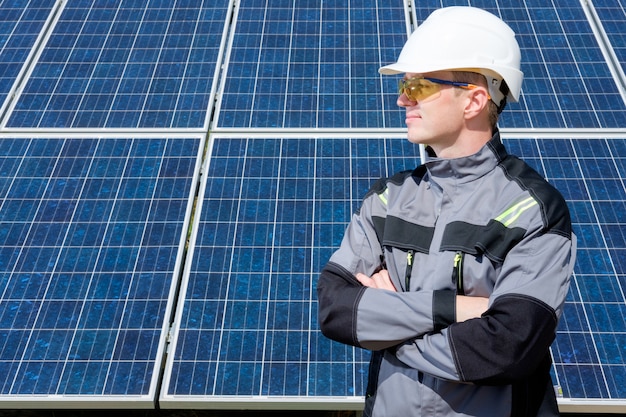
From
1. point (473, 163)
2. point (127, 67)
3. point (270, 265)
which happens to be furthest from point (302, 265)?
point (127, 67)

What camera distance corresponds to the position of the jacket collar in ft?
8.71

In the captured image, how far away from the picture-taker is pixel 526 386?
253 cm

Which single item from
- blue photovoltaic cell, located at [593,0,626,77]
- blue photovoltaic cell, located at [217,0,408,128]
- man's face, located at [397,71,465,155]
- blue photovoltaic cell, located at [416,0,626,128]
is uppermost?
man's face, located at [397,71,465,155]

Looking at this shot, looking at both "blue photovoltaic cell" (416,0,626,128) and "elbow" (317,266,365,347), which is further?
"blue photovoltaic cell" (416,0,626,128)

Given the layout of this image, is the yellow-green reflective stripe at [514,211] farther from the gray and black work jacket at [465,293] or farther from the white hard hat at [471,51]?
the white hard hat at [471,51]

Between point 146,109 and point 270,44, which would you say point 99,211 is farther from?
point 270,44

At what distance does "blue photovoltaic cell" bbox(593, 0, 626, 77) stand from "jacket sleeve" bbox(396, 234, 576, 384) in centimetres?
447

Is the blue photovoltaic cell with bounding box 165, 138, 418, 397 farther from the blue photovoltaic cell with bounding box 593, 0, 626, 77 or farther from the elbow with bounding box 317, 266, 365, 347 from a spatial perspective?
the blue photovoltaic cell with bounding box 593, 0, 626, 77

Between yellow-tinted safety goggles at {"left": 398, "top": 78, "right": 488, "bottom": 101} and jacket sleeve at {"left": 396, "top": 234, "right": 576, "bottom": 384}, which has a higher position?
yellow-tinted safety goggles at {"left": 398, "top": 78, "right": 488, "bottom": 101}

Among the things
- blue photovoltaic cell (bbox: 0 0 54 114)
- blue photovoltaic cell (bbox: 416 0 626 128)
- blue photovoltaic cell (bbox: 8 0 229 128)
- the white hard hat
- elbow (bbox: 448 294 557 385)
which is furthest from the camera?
blue photovoltaic cell (bbox: 0 0 54 114)

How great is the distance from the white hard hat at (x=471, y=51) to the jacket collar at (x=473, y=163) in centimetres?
17

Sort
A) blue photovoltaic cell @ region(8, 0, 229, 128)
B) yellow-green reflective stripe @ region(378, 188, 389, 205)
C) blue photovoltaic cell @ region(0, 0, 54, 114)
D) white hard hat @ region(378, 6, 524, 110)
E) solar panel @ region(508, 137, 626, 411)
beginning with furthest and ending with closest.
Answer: blue photovoltaic cell @ region(0, 0, 54, 114), blue photovoltaic cell @ region(8, 0, 229, 128), solar panel @ region(508, 137, 626, 411), yellow-green reflective stripe @ region(378, 188, 389, 205), white hard hat @ region(378, 6, 524, 110)

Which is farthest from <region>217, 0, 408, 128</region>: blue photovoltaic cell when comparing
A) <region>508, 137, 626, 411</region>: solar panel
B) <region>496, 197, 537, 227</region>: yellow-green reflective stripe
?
<region>496, 197, 537, 227</region>: yellow-green reflective stripe

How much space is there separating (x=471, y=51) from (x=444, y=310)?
0.94 meters
